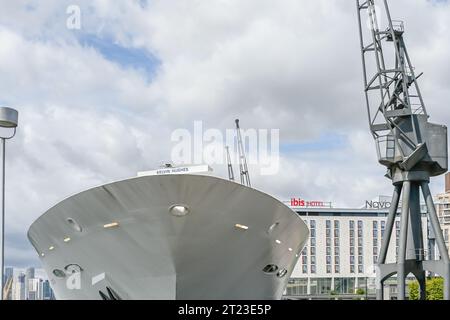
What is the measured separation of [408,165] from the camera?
137ft

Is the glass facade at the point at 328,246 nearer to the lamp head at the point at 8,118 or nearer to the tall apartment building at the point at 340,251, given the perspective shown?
the tall apartment building at the point at 340,251

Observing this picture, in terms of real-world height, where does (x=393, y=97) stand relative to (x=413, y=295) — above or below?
above

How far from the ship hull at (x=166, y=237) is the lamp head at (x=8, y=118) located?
3.53 metres

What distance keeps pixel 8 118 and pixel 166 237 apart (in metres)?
6.51

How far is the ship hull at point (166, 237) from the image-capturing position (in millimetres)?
20953

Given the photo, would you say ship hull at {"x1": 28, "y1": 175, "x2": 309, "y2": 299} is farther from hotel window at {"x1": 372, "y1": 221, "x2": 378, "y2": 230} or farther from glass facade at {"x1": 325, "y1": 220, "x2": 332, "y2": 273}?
hotel window at {"x1": 372, "y1": 221, "x2": 378, "y2": 230}

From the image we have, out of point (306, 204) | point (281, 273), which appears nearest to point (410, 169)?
point (281, 273)

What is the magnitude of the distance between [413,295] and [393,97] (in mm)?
53602

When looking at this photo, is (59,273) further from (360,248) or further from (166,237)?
(360,248)

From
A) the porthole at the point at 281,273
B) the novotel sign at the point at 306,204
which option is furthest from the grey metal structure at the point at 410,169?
the novotel sign at the point at 306,204

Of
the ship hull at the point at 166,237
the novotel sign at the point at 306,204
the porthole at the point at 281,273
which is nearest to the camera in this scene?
the ship hull at the point at 166,237

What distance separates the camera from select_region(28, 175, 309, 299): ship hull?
825 inches
